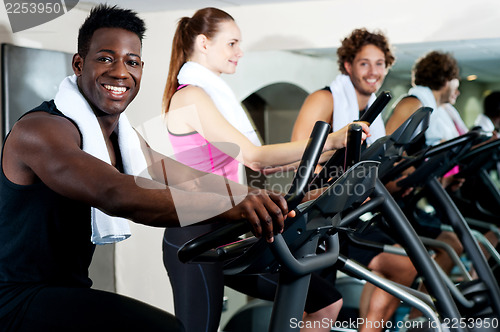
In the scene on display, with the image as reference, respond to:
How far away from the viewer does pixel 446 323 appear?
2086mm

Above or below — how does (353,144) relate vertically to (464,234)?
above

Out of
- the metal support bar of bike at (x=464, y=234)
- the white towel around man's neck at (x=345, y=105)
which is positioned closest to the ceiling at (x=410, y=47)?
the white towel around man's neck at (x=345, y=105)

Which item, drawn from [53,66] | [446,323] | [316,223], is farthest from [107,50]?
[53,66]

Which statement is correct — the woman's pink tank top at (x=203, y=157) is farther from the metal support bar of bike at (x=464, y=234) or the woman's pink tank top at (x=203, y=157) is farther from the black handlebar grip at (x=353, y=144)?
the metal support bar of bike at (x=464, y=234)

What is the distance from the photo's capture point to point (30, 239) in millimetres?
1383

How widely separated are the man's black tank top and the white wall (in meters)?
2.65

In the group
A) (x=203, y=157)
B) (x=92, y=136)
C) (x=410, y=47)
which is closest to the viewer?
(x=92, y=136)

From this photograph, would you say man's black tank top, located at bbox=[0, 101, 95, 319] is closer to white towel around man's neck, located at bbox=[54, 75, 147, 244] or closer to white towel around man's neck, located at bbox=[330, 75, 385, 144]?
white towel around man's neck, located at bbox=[54, 75, 147, 244]

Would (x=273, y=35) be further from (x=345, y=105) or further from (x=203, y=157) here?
(x=203, y=157)

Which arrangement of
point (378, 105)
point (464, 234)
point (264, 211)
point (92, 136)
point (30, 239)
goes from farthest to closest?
point (464, 234) → point (378, 105) → point (92, 136) → point (30, 239) → point (264, 211)
